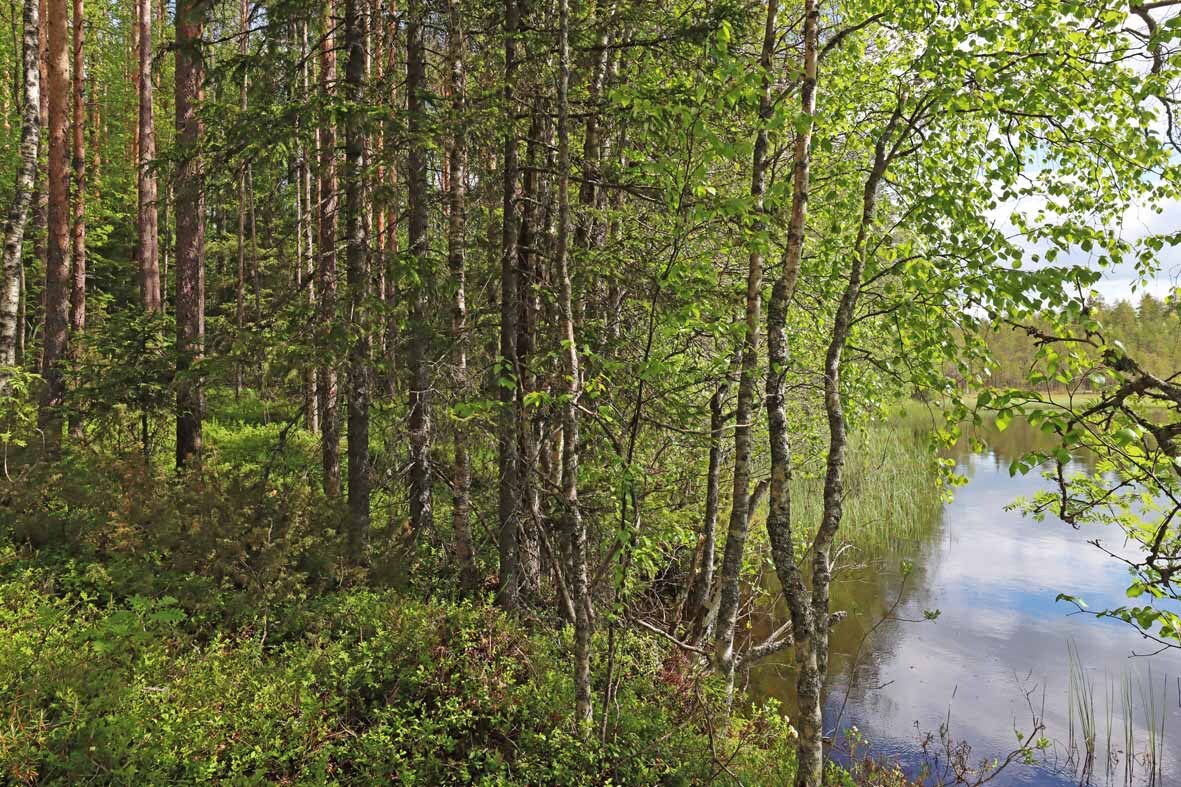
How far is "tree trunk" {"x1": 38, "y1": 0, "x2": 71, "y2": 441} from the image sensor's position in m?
9.23

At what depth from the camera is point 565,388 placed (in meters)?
5.67

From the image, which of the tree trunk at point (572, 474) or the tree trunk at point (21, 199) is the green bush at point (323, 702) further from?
the tree trunk at point (21, 199)

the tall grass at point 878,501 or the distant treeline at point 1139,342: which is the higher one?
the distant treeline at point 1139,342

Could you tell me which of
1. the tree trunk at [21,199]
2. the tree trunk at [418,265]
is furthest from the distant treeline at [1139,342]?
the tree trunk at [21,199]

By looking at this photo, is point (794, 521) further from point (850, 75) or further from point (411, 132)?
point (411, 132)

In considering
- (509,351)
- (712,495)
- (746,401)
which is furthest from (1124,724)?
(509,351)

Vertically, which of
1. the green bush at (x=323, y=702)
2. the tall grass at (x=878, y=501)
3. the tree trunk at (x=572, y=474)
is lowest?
the tall grass at (x=878, y=501)

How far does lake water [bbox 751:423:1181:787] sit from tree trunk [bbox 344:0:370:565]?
523cm

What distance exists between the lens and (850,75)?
6.09 meters

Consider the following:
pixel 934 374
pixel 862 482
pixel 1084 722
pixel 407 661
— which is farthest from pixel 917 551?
pixel 407 661

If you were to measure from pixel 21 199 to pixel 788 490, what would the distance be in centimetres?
880

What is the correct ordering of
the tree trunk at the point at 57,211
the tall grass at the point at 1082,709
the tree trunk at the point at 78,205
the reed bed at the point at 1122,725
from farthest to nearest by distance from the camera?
the tree trunk at the point at 78,205 < the tree trunk at the point at 57,211 < the tall grass at the point at 1082,709 < the reed bed at the point at 1122,725

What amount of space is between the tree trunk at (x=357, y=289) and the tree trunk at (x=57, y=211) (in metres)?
5.10

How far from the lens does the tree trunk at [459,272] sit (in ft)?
19.7
